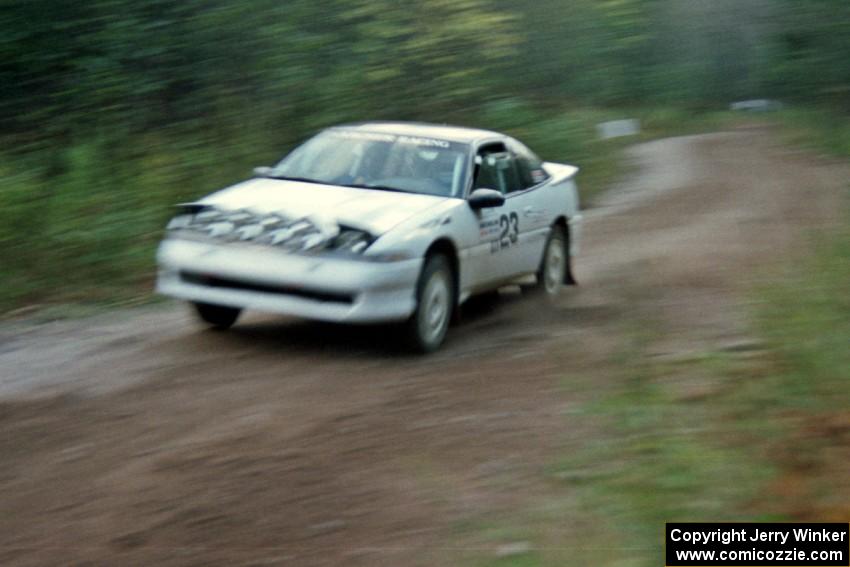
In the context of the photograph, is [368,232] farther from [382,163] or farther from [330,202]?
[382,163]

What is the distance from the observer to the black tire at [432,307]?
878 cm

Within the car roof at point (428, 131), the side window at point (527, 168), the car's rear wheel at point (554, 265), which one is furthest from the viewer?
the car's rear wheel at point (554, 265)

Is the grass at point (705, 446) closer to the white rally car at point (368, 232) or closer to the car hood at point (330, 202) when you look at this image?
the white rally car at point (368, 232)

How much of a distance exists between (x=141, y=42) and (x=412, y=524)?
1351 cm

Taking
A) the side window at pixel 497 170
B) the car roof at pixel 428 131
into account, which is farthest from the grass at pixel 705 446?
the car roof at pixel 428 131

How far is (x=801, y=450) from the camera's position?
18.9 ft

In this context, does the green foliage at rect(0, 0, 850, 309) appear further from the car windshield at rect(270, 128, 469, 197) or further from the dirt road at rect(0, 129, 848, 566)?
the car windshield at rect(270, 128, 469, 197)

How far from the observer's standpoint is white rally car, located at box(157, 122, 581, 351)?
8391 mm

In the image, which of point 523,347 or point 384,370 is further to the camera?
point 523,347

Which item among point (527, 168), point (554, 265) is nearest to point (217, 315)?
point (527, 168)

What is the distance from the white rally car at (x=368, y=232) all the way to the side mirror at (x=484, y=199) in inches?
0.4

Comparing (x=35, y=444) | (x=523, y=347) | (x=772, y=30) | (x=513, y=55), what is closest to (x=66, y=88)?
(x=513, y=55)

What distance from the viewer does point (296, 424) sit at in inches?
273

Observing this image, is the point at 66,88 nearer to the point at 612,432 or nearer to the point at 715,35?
the point at 612,432
